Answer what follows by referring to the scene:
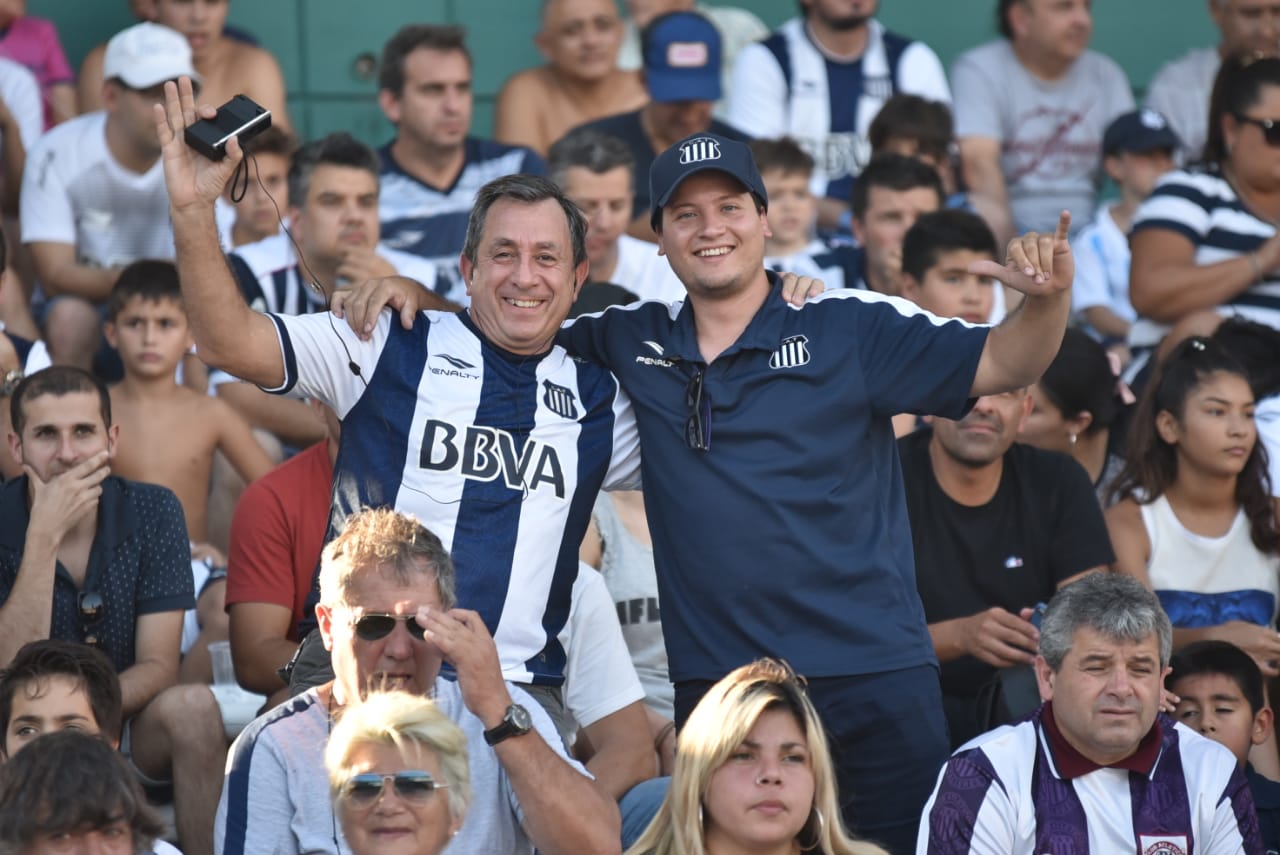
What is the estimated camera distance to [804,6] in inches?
337

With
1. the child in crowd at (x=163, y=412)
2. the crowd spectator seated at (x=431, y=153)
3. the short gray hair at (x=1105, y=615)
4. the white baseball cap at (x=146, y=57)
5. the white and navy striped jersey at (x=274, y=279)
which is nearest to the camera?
the short gray hair at (x=1105, y=615)

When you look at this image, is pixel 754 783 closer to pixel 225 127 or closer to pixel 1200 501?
pixel 225 127

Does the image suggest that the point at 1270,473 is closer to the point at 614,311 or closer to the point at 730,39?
the point at 614,311

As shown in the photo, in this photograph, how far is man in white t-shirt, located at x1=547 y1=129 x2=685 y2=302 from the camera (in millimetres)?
7070

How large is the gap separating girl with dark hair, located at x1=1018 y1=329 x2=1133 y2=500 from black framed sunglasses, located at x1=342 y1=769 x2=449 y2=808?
337 centimetres

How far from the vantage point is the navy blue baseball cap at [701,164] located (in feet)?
14.9

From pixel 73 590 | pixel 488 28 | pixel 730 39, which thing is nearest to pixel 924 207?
pixel 730 39

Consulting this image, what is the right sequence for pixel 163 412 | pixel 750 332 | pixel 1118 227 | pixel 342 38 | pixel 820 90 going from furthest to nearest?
pixel 342 38
pixel 820 90
pixel 1118 227
pixel 163 412
pixel 750 332

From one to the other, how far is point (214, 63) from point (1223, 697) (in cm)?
484

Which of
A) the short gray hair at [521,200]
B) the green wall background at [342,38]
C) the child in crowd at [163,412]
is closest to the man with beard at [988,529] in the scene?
the short gray hair at [521,200]

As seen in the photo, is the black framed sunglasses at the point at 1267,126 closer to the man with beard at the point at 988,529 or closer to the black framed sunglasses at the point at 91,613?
the man with beard at the point at 988,529

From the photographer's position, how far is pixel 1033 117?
878 centimetres

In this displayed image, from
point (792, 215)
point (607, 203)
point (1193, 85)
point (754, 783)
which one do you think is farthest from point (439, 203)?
point (754, 783)

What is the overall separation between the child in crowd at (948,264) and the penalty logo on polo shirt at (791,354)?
200 cm
